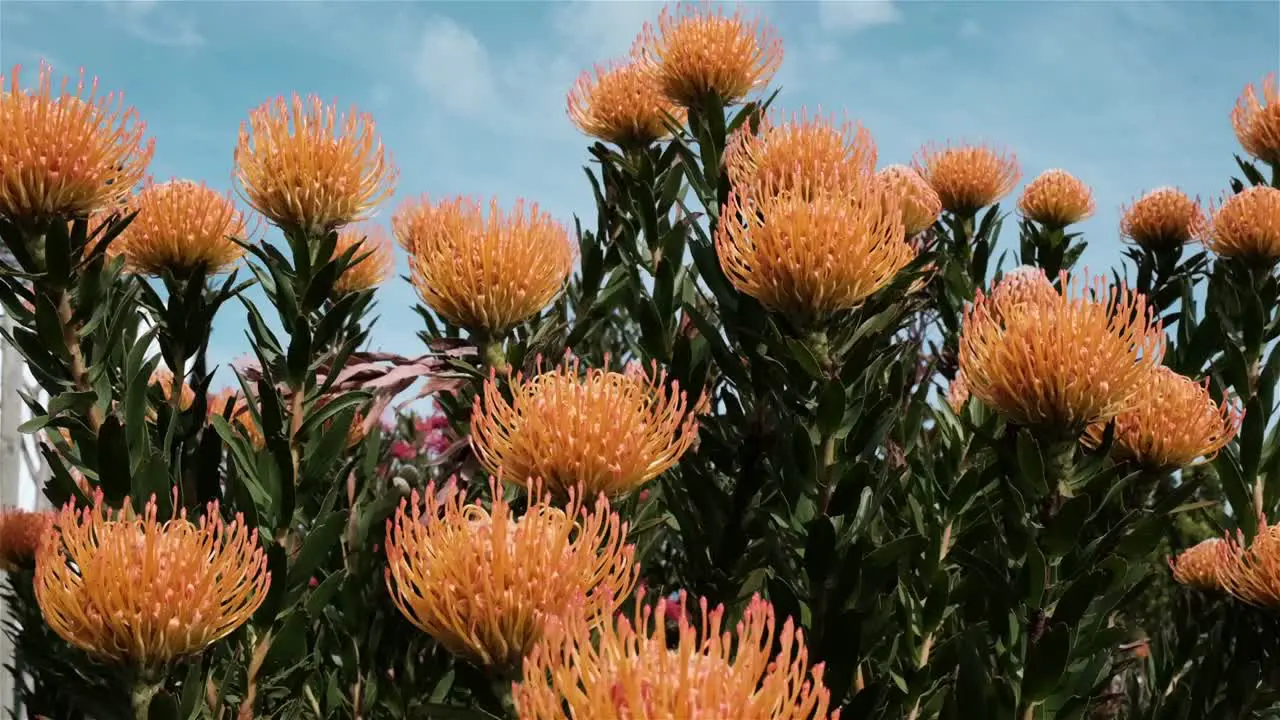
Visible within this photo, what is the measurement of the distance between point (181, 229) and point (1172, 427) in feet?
7.90

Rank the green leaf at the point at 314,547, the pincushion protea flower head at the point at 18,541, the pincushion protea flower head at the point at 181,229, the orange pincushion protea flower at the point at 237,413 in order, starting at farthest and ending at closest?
the pincushion protea flower head at the point at 18,541 → the orange pincushion protea flower at the point at 237,413 → the pincushion protea flower head at the point at 181,229 → the green leaf at the point at 314,547

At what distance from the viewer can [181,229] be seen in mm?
2605

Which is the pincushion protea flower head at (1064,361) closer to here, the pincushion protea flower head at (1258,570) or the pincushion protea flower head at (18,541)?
the pincushion protea flower head at (1258,570)

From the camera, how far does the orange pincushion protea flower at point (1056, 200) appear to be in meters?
4.29

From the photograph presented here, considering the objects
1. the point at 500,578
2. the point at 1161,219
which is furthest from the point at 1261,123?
the point at 500,578

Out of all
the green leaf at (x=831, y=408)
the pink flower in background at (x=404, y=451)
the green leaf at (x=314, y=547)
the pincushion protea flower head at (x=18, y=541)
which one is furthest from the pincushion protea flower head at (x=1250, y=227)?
the pincushion protea flower head at (x=18, y=541)

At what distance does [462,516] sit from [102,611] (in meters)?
0.62

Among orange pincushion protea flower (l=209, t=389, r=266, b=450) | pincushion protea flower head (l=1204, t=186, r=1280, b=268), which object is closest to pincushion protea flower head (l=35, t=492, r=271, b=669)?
orange pincushion protea flower (l=209, t=389, r=266, b=450)

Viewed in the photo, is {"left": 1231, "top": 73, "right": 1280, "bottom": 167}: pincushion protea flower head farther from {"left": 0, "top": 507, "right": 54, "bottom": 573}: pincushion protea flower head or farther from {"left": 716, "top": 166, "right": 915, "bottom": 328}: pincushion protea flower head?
{"left": 0, "top": 507, "right": 54, "bottom": 573}: pincushion protea flower head

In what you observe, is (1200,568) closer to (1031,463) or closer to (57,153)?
(1031,463)

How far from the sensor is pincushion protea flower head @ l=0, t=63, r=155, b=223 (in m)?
2.12

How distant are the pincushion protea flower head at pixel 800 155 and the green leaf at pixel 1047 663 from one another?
98 cm

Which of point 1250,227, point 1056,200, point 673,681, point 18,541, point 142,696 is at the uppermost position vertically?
point 1056,200

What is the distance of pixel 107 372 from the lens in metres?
2.31
